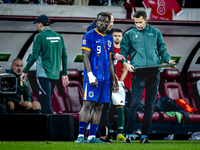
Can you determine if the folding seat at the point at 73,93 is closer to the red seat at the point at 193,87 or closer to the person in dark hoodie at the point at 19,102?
the person in dark hoodie at the point at 19,102

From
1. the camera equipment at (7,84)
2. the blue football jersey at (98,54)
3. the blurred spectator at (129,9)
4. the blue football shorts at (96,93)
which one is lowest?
the blue football shorts at (96,93)

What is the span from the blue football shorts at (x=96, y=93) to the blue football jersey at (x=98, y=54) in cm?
7

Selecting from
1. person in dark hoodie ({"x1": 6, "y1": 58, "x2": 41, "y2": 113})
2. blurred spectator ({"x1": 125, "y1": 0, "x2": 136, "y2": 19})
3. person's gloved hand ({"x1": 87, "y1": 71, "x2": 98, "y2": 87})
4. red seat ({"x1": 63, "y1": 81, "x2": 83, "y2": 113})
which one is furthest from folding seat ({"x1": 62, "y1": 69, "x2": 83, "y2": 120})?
person's gloved hand ({"x1": 87, "y1": 71, "x2": 98, "y2": 87})

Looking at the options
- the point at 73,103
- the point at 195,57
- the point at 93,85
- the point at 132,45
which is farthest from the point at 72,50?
the point at 93,85

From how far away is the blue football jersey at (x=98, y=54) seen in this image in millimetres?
4539

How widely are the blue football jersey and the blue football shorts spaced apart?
7 cm

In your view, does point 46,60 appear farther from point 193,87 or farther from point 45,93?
point 193,87

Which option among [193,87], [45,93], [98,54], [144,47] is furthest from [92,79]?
[193,87]

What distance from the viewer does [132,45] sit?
16.5ft

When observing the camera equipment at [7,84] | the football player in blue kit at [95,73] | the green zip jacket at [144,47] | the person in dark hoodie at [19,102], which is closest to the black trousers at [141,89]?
the green zip jacket at [144,47]

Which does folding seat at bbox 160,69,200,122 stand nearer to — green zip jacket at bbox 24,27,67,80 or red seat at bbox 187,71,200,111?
red seat at bbox 187,71,200,111

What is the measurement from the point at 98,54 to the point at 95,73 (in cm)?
22

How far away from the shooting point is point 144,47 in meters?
4.96

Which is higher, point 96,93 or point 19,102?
point 96,93
